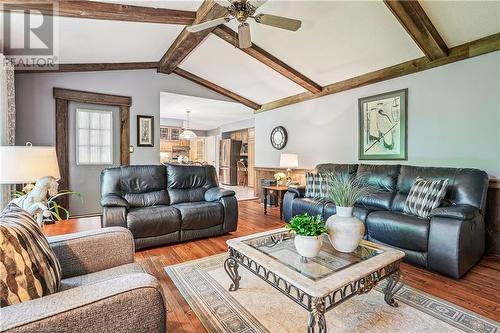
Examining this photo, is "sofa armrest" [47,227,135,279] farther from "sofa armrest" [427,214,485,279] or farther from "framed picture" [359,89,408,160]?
"framed picture" [359,89,408,160]

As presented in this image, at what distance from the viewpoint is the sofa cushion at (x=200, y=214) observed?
3.26 meters

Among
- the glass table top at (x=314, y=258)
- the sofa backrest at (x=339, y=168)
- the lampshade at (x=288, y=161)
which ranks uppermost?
the lampshade at (x=288, y=161)

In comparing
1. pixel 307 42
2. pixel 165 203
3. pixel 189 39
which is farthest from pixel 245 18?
pixel 165 203

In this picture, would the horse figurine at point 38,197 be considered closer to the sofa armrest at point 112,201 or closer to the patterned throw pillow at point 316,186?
A: the sofa armrest at point 112,201

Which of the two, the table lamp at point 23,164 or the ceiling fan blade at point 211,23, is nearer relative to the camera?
the table lamp at point 23,164

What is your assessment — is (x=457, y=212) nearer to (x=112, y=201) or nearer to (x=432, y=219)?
(x=432, y=219)

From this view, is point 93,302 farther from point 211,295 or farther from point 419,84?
point 419,84

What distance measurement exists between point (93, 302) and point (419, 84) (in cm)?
422

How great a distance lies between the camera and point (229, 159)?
378 inches

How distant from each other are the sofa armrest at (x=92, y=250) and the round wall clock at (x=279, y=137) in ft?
14.8

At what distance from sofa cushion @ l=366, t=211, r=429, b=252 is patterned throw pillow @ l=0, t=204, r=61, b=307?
280cm

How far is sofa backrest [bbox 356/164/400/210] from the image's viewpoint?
325 cm

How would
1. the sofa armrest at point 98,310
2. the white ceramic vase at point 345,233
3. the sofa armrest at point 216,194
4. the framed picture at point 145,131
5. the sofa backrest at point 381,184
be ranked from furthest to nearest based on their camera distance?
the framed picture at point 145,131
the sofa armrest at point 216,194
the sofa backrest at point 381,184
the white ceramic vase at point 345,233
the sofa armrest at point 98,310

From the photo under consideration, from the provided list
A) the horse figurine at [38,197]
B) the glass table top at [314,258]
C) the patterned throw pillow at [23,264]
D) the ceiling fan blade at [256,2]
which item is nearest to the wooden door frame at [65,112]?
the horse figurine at [38,197]
